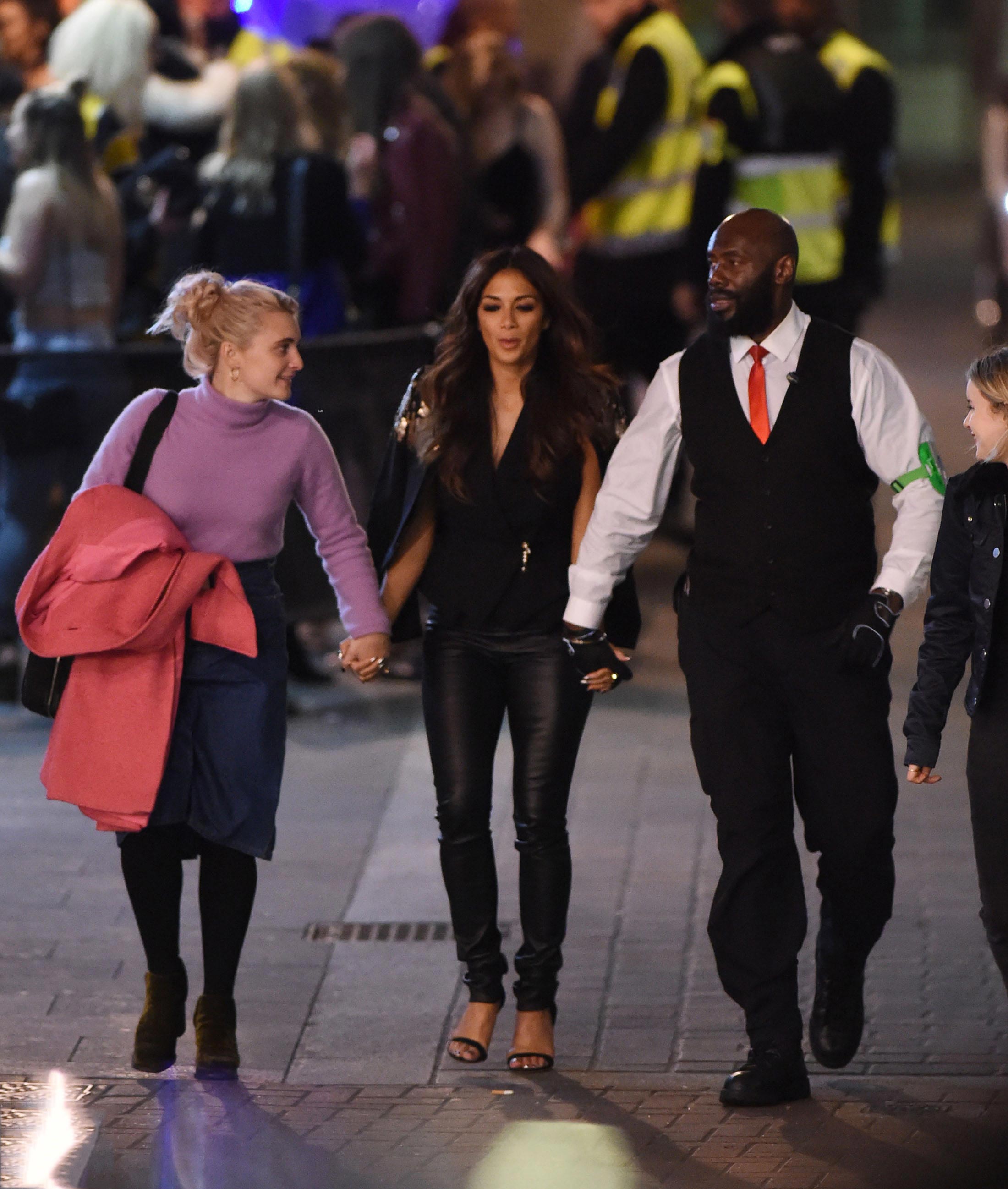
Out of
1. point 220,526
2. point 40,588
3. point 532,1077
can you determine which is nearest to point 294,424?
point 220,526

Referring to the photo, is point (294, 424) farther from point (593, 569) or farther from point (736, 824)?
point (736, 824)

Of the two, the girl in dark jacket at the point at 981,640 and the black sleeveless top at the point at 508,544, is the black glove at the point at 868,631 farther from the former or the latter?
the black sleeveless top at the point at 508,544

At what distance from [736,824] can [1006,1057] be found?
0.92m

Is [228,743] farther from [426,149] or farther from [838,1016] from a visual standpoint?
[426,149]

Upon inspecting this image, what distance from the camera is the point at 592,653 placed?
5.22 meters

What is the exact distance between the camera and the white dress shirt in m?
5.00

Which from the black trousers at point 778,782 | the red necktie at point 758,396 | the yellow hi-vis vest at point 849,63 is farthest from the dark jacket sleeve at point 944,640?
the yellow hi-vis vest at point 849,63

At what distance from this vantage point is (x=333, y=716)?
29.6ft

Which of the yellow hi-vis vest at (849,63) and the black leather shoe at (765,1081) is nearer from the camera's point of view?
the black leather shoe at (765,1081)

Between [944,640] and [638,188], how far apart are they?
21.2 feet

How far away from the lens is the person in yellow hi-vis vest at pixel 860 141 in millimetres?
10734

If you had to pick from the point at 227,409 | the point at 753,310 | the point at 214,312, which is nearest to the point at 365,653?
the point at 227,409

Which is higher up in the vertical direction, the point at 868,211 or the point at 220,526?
the point at 868,211

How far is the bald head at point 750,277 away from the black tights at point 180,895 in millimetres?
1631
